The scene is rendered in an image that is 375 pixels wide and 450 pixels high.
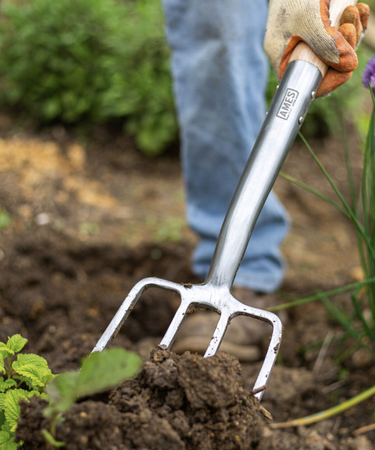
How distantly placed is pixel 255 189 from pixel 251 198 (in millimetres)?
22

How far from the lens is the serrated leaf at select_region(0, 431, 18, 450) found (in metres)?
0.72

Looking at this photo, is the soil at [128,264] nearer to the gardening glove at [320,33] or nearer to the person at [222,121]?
the person at [222,121]

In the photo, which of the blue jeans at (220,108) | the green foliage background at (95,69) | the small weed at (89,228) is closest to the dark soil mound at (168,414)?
the blue jeans at (220,108)

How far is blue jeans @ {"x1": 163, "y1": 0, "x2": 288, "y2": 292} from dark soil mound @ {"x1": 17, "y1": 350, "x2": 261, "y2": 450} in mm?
1023

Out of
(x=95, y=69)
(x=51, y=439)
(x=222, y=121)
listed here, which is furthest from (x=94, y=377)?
(x=95, y=69)

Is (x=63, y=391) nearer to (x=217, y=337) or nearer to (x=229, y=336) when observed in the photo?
(x=217, y=337)

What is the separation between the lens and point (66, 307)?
5.09 ft

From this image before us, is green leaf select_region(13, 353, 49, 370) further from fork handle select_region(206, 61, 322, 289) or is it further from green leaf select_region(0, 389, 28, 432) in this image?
fork handle select_region(206, 61, 322, 289)

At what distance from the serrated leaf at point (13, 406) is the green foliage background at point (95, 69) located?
205cm

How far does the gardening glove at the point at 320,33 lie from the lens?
921mm

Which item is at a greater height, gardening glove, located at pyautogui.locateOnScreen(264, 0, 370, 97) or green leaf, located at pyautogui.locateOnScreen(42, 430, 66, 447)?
gardening glove, located at pyautogui.locateOnScreen(264, 0, 370, 97)

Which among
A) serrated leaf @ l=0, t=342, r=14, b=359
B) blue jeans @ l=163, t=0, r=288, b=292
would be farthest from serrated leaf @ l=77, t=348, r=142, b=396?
blue jeans @ l=163, t=0, r=288, b=292

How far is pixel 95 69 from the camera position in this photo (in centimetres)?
280

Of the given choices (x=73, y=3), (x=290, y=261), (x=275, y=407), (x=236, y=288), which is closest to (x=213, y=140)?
(x=236, y=288)
